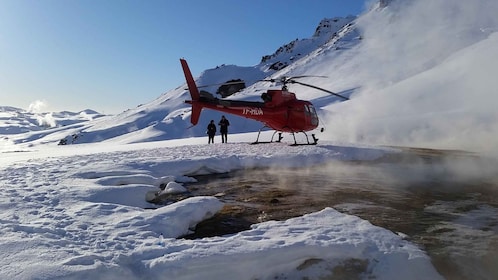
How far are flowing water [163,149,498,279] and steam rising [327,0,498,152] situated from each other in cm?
784

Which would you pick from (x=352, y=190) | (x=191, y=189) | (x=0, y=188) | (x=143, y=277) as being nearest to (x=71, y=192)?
(x=0, y=188)

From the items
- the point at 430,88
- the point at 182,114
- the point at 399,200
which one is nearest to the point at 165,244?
the point at 399,200

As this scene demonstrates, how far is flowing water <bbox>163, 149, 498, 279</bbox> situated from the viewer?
5.73m

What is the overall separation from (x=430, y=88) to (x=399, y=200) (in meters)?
38.1

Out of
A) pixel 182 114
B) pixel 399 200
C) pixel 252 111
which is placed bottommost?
pixel 399 200

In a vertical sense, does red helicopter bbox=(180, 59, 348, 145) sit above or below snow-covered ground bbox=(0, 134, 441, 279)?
above

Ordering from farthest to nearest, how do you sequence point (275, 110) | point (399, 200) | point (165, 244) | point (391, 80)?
1. point (391, 80)
2. point (275, 110)
3. point (399, 200)
4. point (165, 244)

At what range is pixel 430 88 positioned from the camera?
42.2m

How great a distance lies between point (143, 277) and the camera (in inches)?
180

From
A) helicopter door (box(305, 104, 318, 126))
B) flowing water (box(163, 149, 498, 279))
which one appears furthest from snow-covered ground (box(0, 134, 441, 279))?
helicopter door (box(305, 104, 318, 126))

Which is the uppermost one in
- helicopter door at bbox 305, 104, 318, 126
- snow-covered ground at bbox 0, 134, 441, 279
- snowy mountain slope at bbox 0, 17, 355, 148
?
snowy mountain slope at bbox 0, 17, 355, 148

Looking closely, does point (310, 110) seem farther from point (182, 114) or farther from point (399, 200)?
point (182, 114)

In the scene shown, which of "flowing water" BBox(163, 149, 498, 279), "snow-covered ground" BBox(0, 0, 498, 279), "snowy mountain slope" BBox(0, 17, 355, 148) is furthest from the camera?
"snowy mountain slope" BBox(0, 17, 355, 148)

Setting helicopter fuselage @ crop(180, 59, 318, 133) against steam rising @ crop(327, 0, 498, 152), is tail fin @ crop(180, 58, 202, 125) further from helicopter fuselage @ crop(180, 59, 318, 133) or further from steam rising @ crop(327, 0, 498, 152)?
steam rising @ crop(327, 0, 498, 152)
